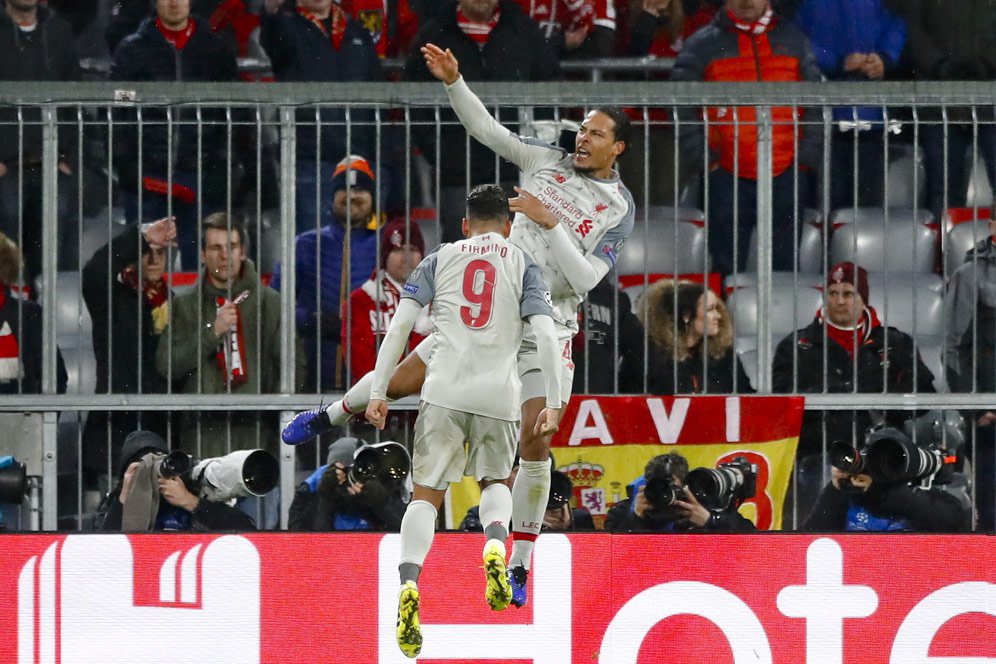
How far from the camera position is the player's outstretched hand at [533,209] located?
777 centimetres

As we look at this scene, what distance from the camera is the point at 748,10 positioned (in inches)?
411

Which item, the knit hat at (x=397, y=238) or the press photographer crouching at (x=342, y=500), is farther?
the knit hat at (x=397, y=238)

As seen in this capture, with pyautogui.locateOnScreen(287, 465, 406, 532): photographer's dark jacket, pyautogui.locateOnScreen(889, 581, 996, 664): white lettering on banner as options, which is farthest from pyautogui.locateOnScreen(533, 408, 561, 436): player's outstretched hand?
pyautogui.locateOnScreen(889, 581, 996, 664): white lettering on banner

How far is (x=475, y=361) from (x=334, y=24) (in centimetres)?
346

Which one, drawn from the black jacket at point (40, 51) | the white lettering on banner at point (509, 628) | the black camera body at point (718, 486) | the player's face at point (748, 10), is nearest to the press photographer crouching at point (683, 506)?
the black camera body at point (718, 486)

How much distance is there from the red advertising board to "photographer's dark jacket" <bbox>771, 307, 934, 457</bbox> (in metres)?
1.44

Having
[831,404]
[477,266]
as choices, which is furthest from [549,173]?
[831,404]

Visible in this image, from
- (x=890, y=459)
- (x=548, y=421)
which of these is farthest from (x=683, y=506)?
(x=548, y=421)

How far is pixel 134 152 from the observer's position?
9.57m

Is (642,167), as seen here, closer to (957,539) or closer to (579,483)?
(579,483)

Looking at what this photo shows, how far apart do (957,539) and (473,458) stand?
2241mm

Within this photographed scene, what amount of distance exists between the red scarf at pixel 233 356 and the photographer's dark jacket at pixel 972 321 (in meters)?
3.67

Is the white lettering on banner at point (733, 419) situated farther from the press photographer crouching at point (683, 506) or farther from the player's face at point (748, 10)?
the player's face at point (748, 10)

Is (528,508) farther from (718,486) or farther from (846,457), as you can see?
(846,457)
